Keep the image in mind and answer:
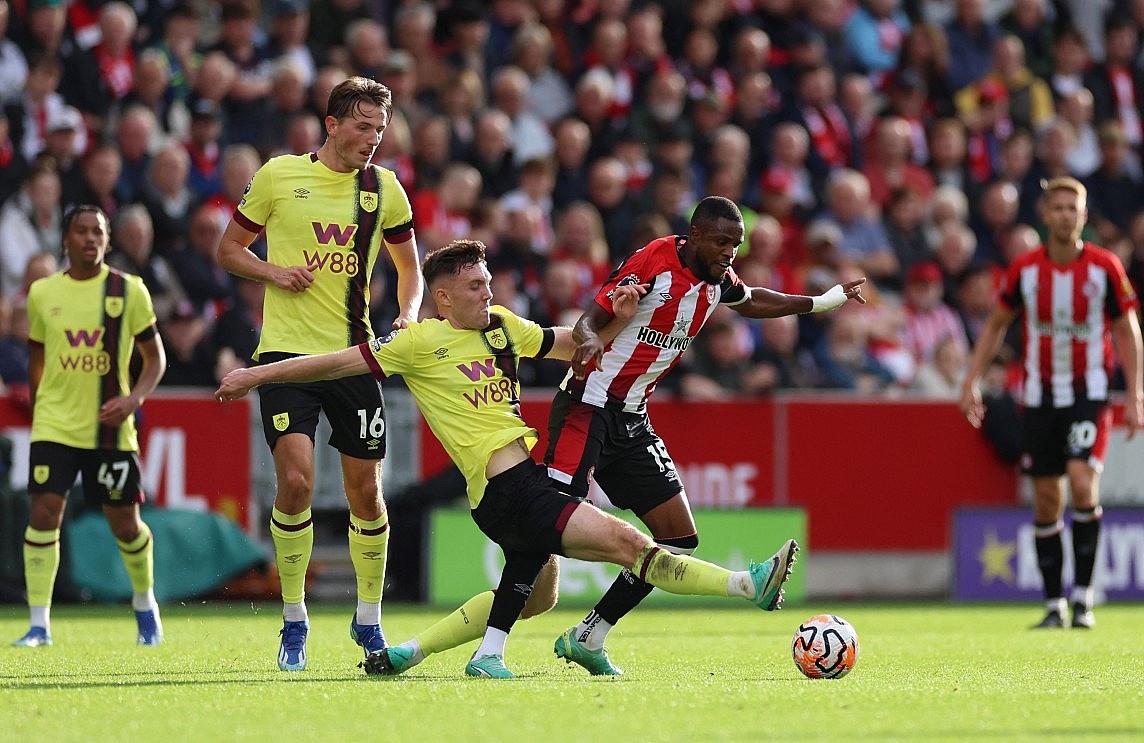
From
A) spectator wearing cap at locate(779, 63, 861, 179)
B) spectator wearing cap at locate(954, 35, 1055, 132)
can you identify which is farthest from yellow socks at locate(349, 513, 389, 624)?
spectator wearing cap at locate(954, 35, 1055, 132)

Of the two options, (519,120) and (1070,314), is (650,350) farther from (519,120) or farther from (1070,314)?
(519,120)

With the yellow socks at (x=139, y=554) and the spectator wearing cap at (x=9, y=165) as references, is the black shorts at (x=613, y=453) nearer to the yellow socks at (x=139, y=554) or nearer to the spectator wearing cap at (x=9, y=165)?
the yellow socks at (x=139, y=554)

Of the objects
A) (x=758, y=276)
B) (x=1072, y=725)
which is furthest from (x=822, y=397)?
(x=1072, y=725)

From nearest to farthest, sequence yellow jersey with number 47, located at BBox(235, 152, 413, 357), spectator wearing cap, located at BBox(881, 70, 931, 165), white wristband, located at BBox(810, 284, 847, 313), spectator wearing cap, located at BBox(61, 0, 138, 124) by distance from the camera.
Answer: yellow jersey with number 47, located at BBox(235, 152, 413, 357) < white wristband, located at BBox(810, 284, 847, 313) < spectator wearing cap, located at BBox(61, 0, 138, 124) < spectator wearing cap, located at BBox(881, 70, 931, 165)

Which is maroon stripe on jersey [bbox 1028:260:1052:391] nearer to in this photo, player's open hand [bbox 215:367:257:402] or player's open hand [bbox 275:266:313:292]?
player's open hand [bbox 275:266:313:292]

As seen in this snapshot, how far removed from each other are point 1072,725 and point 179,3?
11.4 metres

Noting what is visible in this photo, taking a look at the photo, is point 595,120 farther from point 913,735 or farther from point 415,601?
point 913,735

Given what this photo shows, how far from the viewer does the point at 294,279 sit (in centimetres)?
804

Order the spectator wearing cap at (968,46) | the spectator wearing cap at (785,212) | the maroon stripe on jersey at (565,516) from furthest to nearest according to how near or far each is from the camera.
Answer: the spectator wearing cap at (968,46) → the spectator wearing cap at (785,212) → the maroon stripe on jersey at (565,516)

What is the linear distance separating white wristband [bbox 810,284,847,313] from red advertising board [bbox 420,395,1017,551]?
601 centimetres

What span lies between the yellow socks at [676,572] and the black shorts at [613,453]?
0.55 m

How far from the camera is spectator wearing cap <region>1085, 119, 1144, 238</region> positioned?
1895 cm

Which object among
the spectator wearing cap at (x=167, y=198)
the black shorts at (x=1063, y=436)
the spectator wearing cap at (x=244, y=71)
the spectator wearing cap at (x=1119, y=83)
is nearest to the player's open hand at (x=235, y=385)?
the black shorts at (x=1063, y=436)

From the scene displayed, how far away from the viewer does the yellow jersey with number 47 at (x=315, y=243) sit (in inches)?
321
